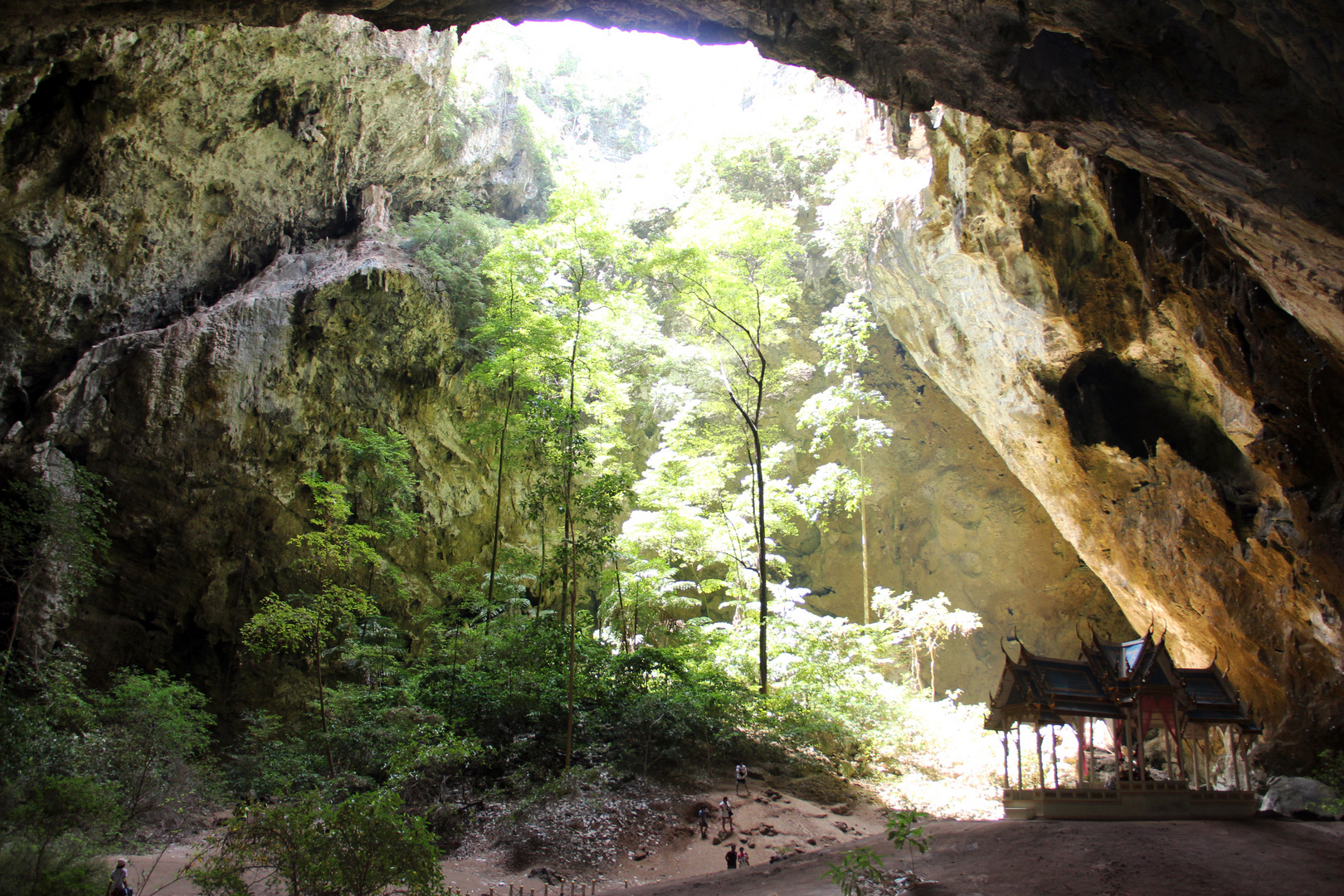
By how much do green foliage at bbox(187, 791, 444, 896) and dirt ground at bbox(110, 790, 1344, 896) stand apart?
1.30 m

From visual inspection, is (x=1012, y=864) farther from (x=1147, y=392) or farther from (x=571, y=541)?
(x=1147, y=392)

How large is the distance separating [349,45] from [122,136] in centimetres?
435

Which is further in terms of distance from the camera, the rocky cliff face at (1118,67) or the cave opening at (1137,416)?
the cave opening at (1137,416)

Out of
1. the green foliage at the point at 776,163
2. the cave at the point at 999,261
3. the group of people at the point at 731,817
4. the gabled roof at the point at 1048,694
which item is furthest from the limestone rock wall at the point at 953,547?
the group of people at the point at 731,817

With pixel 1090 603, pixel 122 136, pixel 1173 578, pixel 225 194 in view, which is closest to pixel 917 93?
pixel 1173 578

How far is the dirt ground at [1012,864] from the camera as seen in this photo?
625cm

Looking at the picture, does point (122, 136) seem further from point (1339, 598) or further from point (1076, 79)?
point (1339, 598)

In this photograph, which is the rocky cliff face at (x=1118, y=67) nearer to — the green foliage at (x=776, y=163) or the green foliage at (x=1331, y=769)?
the green foliage at (x=1331, y=769)

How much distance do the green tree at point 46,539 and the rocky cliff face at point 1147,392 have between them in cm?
1528

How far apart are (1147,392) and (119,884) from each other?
16.4 meters

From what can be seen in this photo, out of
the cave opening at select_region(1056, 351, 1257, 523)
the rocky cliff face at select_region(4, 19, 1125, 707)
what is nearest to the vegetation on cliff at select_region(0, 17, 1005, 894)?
the rocky cliff face at select_region(4, 19, 1125, 707)

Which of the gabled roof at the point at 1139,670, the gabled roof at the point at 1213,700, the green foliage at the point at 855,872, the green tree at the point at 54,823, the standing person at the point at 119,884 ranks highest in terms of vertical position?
the gabled roof at the point at 1139,670

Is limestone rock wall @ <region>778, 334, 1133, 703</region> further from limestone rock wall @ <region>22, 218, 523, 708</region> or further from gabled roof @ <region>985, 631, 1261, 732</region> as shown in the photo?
limestone rock wall @ <region>22, 218, 523, 708</region>

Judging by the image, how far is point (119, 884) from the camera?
20.9 ft
